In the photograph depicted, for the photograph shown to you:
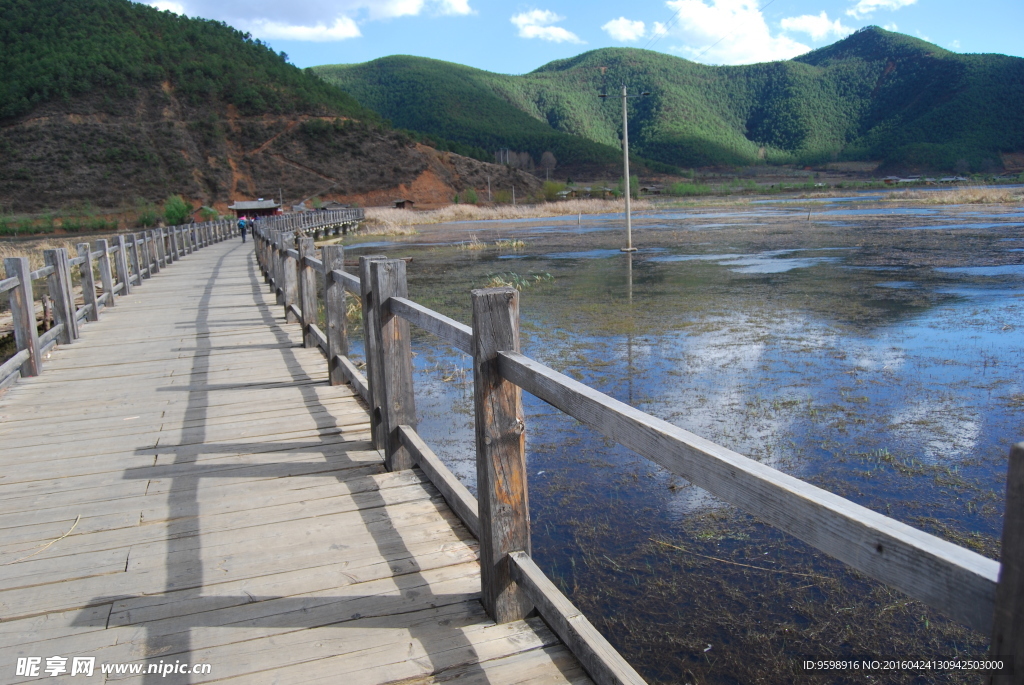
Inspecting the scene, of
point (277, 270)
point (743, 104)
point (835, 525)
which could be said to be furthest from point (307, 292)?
point (743, 104)

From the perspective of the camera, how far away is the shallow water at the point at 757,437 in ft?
12.8

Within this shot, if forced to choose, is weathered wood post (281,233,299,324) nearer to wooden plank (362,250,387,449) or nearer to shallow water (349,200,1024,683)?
shallow water (349,200,1024,683)

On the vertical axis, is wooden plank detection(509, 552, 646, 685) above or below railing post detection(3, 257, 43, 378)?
below

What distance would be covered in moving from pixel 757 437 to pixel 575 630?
4.49 meters

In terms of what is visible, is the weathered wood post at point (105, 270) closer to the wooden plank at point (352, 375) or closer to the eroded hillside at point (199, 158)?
the wooden plank at point (352, 375)

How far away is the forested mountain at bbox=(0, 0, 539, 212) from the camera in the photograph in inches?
2350

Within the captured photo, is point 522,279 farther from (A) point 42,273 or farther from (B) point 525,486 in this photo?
(B) point 525,486

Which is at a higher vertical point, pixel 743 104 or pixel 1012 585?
pixel 743 104

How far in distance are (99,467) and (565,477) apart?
3125 mm

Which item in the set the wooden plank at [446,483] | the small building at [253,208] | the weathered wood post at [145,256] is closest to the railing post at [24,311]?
the wooden plank at [446,483]

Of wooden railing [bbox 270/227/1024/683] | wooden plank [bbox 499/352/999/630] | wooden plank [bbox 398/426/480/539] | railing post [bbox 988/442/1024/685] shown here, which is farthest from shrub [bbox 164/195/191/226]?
railing post [bbox 988/442/1024/685]

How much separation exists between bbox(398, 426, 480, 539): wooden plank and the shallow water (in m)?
1.01

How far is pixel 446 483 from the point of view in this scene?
148 inches

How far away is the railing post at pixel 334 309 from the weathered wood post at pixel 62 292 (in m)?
3.89
